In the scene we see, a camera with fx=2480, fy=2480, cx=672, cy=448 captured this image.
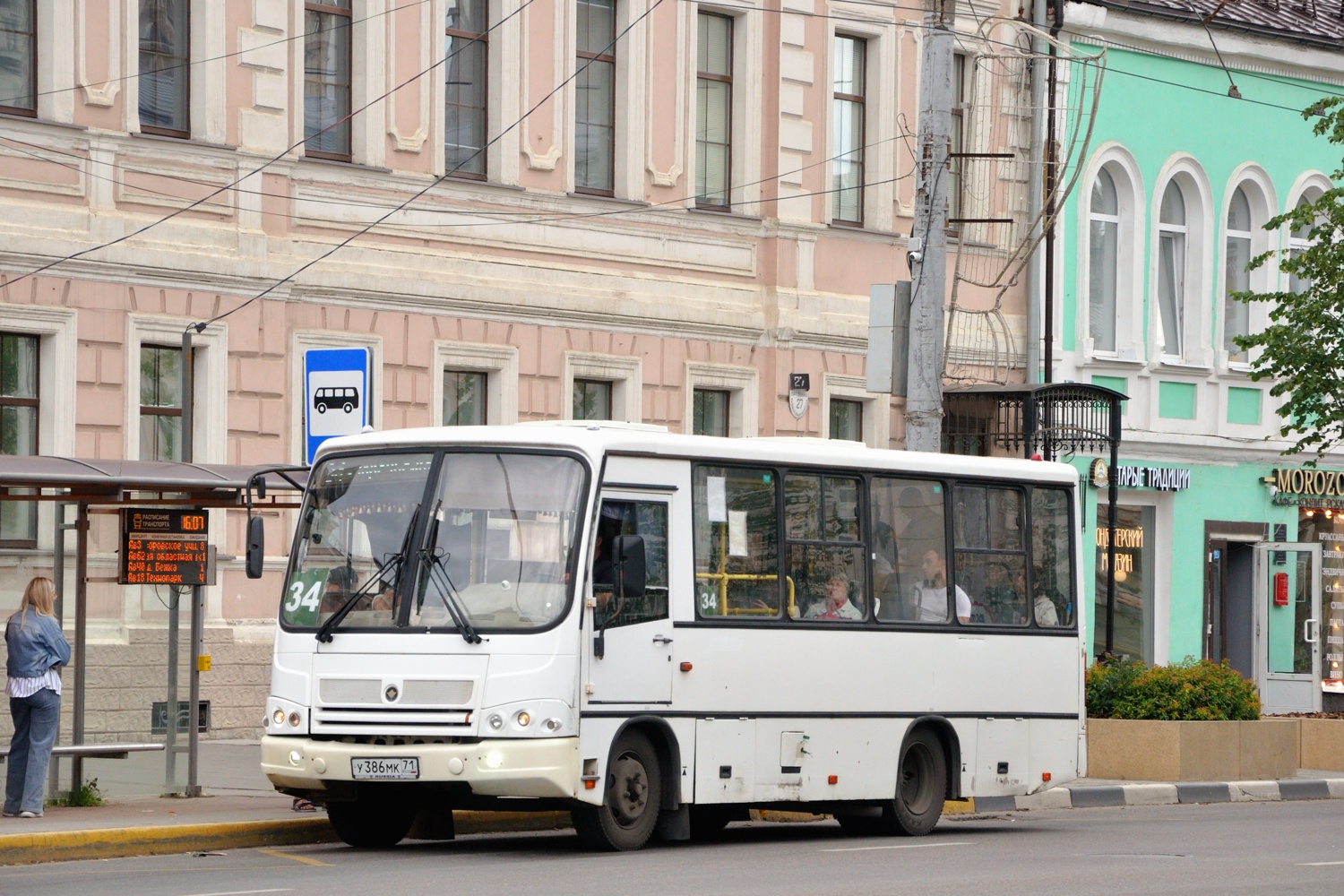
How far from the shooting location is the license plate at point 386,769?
49.9 feet

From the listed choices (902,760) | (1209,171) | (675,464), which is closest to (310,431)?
(675,464)

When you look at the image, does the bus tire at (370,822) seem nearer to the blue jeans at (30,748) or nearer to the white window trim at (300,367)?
the blue jeans at (30,748)

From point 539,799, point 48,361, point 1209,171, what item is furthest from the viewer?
point 1209,171

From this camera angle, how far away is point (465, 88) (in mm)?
27625

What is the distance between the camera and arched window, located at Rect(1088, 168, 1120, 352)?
114 ft

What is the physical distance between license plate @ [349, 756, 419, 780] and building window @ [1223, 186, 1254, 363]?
23324mm

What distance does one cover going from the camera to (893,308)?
21.7 metres

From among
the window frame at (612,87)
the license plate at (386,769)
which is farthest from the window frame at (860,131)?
the license plate at (386,769)

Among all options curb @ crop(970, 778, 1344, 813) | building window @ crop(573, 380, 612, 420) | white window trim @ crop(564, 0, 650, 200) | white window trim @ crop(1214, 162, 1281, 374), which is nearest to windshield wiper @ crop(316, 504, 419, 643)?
curb @ crop(970, 778, 1344, 813)

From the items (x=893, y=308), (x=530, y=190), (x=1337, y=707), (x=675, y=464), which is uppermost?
(x=530, y=190)

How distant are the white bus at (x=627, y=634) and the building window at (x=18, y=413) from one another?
7439mm

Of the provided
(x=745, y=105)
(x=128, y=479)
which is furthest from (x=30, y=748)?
(x=745, y=105)

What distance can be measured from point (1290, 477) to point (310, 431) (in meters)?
22.0

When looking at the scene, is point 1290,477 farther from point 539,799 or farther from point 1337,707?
point 539,799
